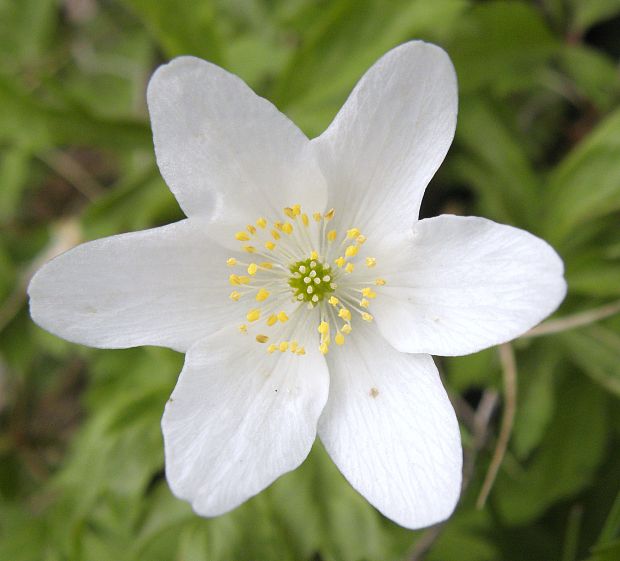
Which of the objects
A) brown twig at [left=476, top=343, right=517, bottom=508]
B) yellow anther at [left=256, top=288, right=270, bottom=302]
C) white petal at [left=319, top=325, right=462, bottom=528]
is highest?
yellow anther at [left=256, top=288, right=270, bottom=302]

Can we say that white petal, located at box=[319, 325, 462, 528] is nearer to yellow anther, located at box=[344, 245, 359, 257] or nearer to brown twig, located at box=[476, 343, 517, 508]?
yellow anther, located at box=[344, 245, 359, 257]

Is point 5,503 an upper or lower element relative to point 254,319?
lower

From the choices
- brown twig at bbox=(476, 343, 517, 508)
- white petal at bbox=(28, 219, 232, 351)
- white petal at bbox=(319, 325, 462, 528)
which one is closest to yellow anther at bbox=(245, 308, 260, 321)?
white petal at bbox=(28, 219, 232, 351)

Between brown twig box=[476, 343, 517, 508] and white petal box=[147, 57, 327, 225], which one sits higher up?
white petal box=[147, 57, 327, 225]

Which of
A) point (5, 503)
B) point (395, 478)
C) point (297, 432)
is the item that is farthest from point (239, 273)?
point (5, 503)

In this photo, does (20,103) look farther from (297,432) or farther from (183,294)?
(297,432)

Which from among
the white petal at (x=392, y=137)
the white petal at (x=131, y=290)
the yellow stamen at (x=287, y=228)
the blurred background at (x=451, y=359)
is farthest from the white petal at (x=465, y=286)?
the blurred background at (x=451, y=359)

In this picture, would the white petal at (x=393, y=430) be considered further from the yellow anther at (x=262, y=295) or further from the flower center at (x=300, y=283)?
the yellow anther at (x=262, y=295)
